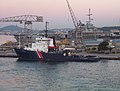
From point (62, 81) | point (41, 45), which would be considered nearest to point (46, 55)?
point (41, 45)

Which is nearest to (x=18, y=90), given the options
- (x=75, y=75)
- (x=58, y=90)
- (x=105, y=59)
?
(x=58, y=90)

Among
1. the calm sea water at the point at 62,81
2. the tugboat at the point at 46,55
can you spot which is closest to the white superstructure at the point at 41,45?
the tugboat at the point at 46,55

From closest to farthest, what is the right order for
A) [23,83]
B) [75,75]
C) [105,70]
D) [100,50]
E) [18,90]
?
[18,90]
[23,83]
[75,75]
[105,70]
[100,50]

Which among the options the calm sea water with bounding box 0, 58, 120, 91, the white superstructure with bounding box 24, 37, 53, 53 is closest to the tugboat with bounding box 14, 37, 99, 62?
the white superstructure with bounding box 24, 37, 53, 53

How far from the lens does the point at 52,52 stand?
19.7 metres

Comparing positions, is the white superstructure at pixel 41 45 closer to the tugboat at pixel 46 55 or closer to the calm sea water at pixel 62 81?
the tugboat at pixel 46 55

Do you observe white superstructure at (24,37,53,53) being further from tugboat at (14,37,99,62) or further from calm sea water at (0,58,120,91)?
calm sea water at (0,58,120,91)

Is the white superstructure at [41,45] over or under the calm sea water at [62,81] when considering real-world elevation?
over

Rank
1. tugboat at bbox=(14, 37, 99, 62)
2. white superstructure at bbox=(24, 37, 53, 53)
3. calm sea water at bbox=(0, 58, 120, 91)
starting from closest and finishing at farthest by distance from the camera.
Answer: calm sea water at bbox=(0, 58, 120, 91), tugboat at bbox=(14, 37, 99, 62), white superstructure at bbox=(24, 37, 53, 53)

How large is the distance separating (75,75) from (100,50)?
443 inches

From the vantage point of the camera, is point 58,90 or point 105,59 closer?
point 58,90

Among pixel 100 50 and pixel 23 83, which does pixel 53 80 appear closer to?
pixel 23 83

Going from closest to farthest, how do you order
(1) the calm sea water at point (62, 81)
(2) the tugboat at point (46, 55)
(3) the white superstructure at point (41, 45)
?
1. (1) the calm sea water at point (62, 81)
2. (2) the tugboat at point (46, 55)
3. (3) the white superstructure at point (41, 45)

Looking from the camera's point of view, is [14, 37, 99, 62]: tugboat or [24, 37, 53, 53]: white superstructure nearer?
[14, 37, 99, 62]: tugboat
